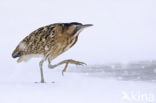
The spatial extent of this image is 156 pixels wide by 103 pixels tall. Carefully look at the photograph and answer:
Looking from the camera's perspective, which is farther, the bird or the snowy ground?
the bird

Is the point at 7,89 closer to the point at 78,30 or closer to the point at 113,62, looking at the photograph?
the point at 78,30

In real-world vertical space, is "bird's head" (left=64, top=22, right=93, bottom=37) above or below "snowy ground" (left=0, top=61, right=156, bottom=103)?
above

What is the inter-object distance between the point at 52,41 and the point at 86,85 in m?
0.41

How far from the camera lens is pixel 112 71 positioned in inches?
156

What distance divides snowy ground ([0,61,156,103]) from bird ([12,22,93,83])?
0.20 meters

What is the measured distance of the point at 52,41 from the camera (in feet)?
10.4

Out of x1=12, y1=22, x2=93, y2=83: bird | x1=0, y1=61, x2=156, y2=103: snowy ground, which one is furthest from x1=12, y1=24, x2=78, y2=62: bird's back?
x1=0, y1=61, x2=156, y2=103: snowy ground

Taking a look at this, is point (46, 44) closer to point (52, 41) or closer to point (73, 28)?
point (52, 41)

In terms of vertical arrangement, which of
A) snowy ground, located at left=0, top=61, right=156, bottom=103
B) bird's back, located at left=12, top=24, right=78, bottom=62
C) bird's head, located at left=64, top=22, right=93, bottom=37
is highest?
bird's head, located at left=64, top=22, right=93, bottom=37

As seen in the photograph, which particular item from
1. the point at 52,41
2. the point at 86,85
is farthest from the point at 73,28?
the point at 86,85

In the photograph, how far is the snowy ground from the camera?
2.73 meters

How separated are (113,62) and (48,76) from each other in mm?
831

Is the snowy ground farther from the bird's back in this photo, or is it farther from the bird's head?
the bird's head

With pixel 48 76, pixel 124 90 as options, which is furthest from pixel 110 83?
pixel 48 76
